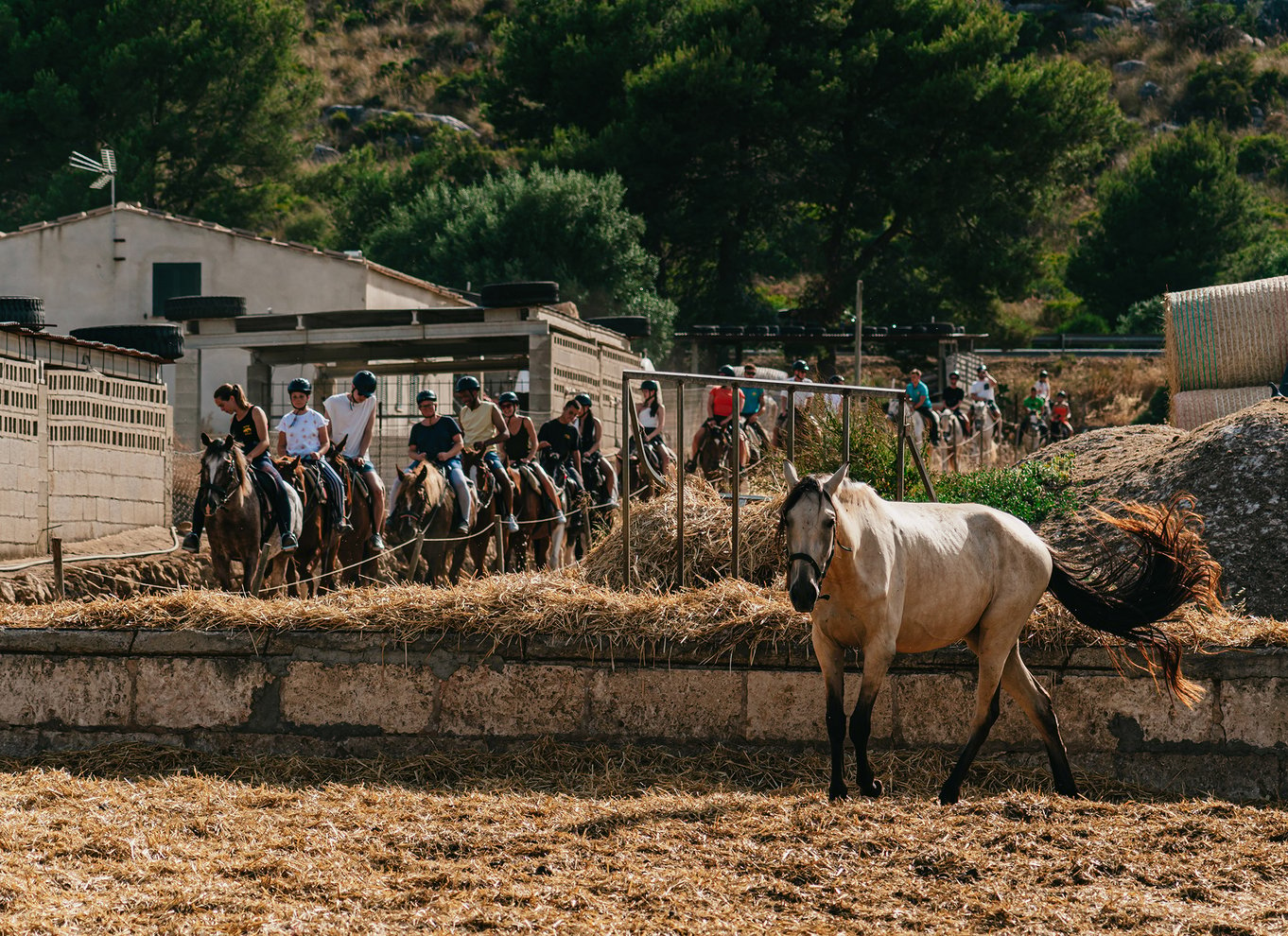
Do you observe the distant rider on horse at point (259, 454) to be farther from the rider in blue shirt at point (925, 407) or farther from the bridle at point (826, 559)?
the rider in blue shirt at point (925, 407)

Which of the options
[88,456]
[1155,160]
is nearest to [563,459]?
[88,456]

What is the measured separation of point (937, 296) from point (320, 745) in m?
36.6

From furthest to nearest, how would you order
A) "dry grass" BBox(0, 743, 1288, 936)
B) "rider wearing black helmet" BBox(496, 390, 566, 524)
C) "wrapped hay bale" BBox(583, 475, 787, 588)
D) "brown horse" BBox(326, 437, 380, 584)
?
"rider wearing black helmet" BBox(496, 390, 566, 524) < "brown horse" BBox(326, 437, 380, 584) < "wrapped hay bale" BBox(583, 475, 787, 588) < "dry grass" BBox(0, 743, 1288, 936)

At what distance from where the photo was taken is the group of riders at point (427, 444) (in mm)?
12984

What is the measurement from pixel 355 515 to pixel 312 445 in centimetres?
87

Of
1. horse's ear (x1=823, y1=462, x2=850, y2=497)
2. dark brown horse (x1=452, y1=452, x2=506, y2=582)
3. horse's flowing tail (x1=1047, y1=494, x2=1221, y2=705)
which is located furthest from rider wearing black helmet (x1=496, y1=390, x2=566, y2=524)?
horse's ear (x1=823, y1=462, x2=850, y2=497)

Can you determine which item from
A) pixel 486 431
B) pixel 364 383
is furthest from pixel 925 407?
pixel 364 383

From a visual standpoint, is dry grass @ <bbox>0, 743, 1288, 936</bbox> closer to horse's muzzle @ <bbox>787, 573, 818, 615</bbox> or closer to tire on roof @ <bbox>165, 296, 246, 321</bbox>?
horse's muzzle @ <bbox>787, 573, 818, 615</bbox>

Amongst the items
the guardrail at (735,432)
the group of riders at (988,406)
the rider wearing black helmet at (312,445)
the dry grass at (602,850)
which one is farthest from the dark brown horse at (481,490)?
the group of riders at (988,406)

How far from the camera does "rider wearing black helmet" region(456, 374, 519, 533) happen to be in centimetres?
1552

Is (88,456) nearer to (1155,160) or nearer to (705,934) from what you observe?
(705,934)

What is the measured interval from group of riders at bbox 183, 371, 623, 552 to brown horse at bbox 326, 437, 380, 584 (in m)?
0.04

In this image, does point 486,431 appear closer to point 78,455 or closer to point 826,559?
point 78,455

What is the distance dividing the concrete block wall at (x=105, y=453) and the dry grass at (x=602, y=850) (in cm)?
773
